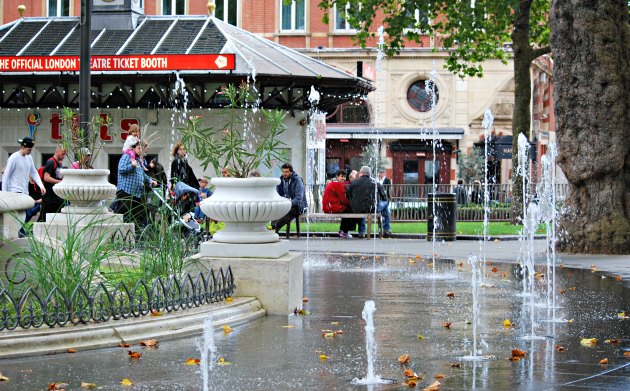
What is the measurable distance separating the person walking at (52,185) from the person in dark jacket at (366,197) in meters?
8.61

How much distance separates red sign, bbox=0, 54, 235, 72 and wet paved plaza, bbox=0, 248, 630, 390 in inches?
691

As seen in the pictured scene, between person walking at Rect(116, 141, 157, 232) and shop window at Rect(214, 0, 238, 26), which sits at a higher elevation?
shop window at Rect(214, 0, 238, 26)

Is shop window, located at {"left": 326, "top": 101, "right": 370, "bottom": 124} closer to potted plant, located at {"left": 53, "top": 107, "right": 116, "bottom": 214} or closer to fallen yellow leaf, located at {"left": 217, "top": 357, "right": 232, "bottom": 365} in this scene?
potted plant, located at {"left": 53, "top": 107, "right": 116, "bottom": 214}

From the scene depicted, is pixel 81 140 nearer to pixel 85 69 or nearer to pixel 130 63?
pixel 85 69

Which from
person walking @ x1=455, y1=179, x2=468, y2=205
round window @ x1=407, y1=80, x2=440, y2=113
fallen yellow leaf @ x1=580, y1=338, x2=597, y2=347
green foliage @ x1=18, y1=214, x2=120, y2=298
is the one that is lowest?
fallen yellow leaf @ x1=580, y1=338, x2=597, y2=347

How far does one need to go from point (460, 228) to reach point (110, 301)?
78.2ft

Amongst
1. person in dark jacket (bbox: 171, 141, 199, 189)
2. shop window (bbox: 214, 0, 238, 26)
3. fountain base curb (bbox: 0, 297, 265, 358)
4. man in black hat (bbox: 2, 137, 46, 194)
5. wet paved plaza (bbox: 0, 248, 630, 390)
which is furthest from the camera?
shop window (bbox: 214, 0, 238, 26)

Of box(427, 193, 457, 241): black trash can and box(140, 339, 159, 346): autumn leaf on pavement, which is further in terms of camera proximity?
box(427, 193, 457, 241): black trash can

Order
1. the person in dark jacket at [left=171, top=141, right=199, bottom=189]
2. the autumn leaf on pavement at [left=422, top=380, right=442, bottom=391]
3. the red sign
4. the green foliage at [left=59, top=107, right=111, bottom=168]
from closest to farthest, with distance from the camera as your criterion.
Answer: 1. the autumn leaf on pavement at [left=422, top=380, right=442, bottom=391]
2. the green foliage at [left=59, top=107, right=111, bottom=168]
3. the person in dark jacket at [left=171, top=141, right=199, bottom=189]
4. the red sign

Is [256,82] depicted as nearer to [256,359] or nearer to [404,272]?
[404,272]

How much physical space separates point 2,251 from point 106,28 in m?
25.0

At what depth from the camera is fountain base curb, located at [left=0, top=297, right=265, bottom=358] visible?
8438 mm

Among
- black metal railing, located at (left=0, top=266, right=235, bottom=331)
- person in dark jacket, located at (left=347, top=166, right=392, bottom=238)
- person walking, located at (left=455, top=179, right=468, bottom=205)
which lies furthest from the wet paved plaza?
person walking, located at (left=455, top=179, right=468, bottom=205)

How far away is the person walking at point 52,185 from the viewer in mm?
19734
